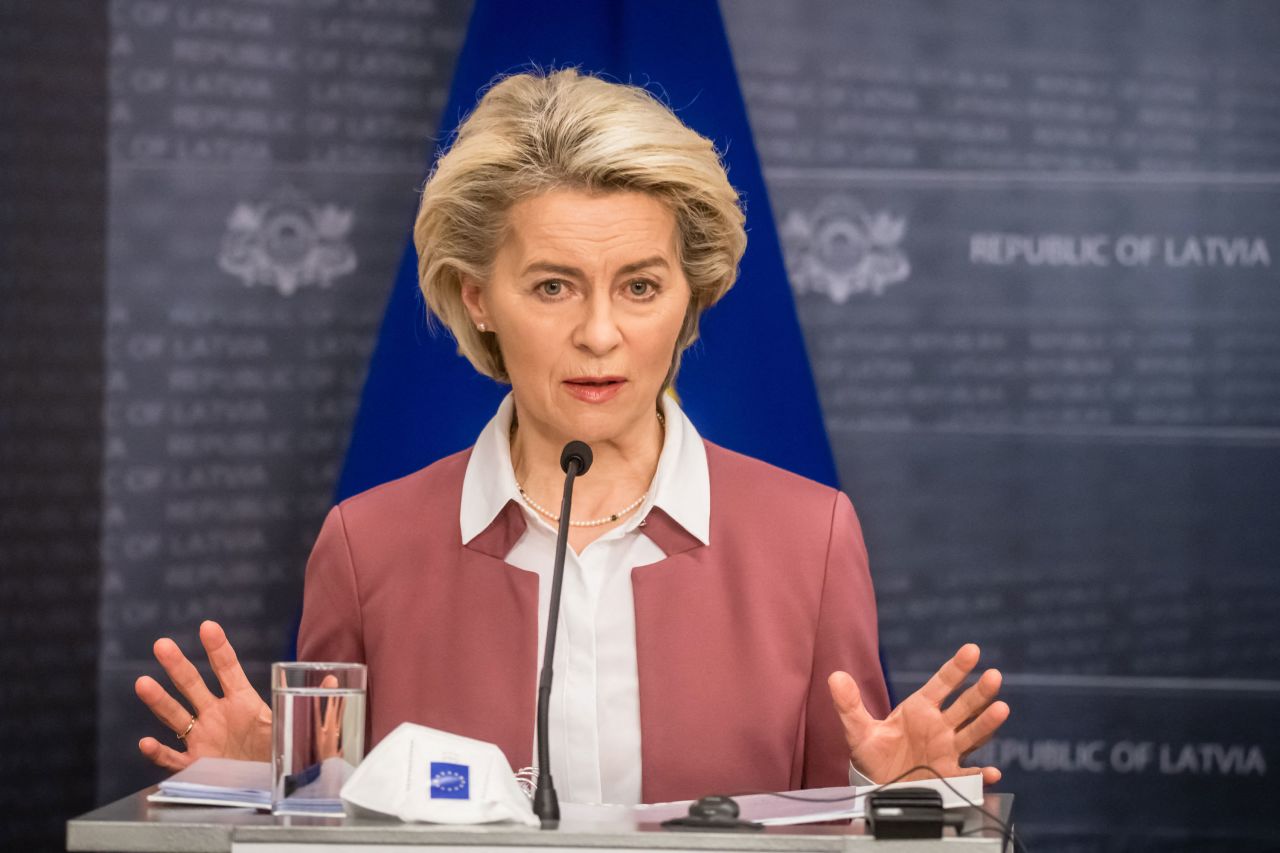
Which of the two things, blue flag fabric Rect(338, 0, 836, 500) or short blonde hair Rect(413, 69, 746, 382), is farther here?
blue flag fabric Rect(338, 0, 836, 500)

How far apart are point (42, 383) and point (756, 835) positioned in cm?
233

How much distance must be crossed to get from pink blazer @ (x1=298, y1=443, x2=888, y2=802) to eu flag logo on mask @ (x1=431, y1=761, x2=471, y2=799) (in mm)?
530

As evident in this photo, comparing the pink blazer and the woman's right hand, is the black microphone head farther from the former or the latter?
the woman's right hand

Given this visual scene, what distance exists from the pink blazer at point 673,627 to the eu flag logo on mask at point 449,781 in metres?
0.53

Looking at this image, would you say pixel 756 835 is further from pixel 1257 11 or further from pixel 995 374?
pixel 1257 11

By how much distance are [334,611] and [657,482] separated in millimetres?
444

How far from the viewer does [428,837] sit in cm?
130

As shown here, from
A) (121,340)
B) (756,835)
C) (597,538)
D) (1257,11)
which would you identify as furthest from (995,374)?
(756,835)

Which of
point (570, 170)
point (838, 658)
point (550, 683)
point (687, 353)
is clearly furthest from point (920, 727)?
point (687, 353)

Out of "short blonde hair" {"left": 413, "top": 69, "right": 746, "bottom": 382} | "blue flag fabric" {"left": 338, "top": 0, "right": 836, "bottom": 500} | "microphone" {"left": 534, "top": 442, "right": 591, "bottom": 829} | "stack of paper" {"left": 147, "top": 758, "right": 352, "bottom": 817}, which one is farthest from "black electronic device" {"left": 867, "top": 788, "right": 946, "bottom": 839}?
"blue flag fabric" {"left": 338, "top": 0, "right": 836, "bottom": 500}

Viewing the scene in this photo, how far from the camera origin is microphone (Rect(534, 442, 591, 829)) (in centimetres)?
137

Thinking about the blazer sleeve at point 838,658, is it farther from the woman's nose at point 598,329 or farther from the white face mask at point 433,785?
the white face mask at point 433,785

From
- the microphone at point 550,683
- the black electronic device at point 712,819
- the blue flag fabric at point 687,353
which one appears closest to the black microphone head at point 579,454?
the microphone at point 550,683

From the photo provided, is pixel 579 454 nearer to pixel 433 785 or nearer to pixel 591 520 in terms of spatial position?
pixel 591 520
